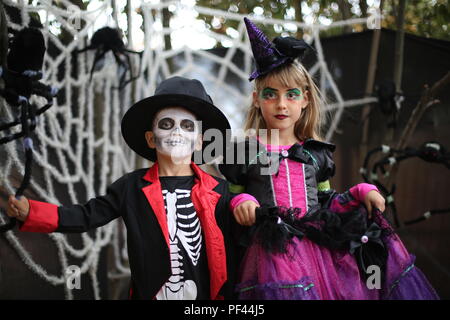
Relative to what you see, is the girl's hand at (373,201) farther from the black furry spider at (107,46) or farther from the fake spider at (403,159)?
the black furry spider at (107,46)

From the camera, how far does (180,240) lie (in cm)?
157

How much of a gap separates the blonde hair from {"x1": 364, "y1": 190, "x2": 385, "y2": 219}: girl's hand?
39 centimetres

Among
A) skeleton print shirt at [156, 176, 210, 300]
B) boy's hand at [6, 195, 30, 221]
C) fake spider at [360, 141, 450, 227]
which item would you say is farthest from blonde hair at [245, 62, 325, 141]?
boy's hand at [6, 195, 30, 221]

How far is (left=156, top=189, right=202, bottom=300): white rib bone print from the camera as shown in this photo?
5.04 feet

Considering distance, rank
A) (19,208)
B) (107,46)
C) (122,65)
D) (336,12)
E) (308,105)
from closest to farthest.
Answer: (19,208)
(308,105)
(107,46)
(122,65)
(336,12)

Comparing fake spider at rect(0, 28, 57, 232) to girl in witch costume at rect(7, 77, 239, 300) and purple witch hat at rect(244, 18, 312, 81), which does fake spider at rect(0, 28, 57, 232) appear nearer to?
girl in witch costume at rect(7, 77, 239, 300)

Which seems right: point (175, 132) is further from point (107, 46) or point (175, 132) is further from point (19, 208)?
point (107, 46)

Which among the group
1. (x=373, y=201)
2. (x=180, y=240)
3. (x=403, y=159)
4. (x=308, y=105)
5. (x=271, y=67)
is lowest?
(x=180, y=240)

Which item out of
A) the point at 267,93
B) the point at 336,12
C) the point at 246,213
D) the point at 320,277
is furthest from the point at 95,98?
the point at 336,12

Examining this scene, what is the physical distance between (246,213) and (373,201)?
42cm

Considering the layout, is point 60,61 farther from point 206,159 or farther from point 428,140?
point 428,140

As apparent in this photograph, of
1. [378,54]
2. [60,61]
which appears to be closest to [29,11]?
[60,61]

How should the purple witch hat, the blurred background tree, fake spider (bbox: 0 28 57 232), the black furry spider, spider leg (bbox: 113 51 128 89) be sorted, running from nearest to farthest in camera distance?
fake spider (bbox: 0 28 57 232) → the purple witch hat → the black furry spider → spider leg (bbox: 113 51 128 89) → the blurred background tree

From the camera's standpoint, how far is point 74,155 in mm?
2449
